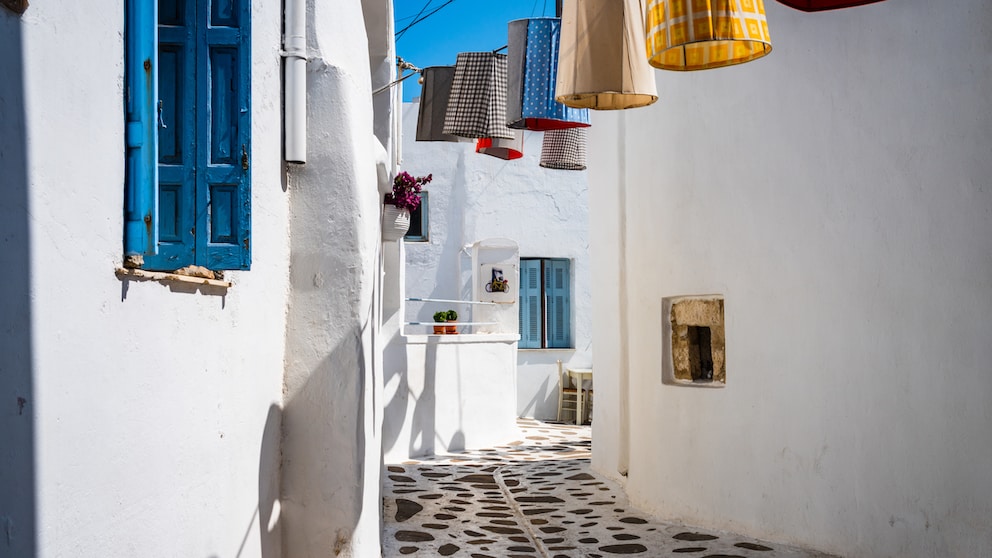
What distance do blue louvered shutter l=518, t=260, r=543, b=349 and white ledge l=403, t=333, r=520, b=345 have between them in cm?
309

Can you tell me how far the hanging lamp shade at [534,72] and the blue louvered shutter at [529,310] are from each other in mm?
9380

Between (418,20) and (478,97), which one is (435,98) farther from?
(418,20)

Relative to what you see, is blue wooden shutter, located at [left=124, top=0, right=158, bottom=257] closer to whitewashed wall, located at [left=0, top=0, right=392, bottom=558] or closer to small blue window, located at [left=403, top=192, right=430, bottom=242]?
whitewashed wall, located at [left=0, top=0, right=392, bottom=558]

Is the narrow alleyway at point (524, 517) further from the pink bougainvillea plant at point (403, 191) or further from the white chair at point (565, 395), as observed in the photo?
the white chair at point (565, 395)

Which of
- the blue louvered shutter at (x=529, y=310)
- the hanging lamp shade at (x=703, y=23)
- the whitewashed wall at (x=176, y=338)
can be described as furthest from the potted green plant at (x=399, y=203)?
the blue louvered shutter at (x=529, y=310)

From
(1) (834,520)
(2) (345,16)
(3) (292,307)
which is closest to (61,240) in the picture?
(3) (292,307)

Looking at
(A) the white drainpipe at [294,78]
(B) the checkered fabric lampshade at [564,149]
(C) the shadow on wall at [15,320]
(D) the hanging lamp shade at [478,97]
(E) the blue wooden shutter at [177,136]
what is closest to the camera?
(C) the shadow on wall at [15,320]

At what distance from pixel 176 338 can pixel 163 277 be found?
277 millimetres

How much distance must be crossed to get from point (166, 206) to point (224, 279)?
627 millimetres

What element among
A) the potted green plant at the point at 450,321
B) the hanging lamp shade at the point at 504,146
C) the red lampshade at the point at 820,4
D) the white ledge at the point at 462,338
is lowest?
the white ledge at the point at 462,338

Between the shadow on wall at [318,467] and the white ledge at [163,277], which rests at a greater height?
the white ledge at [163,277]

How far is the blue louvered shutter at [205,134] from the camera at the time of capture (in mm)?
3357

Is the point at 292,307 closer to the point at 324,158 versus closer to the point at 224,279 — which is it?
the point at 324,158

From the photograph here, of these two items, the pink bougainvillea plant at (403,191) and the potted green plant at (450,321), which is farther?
the potted green plant at (450,321)
